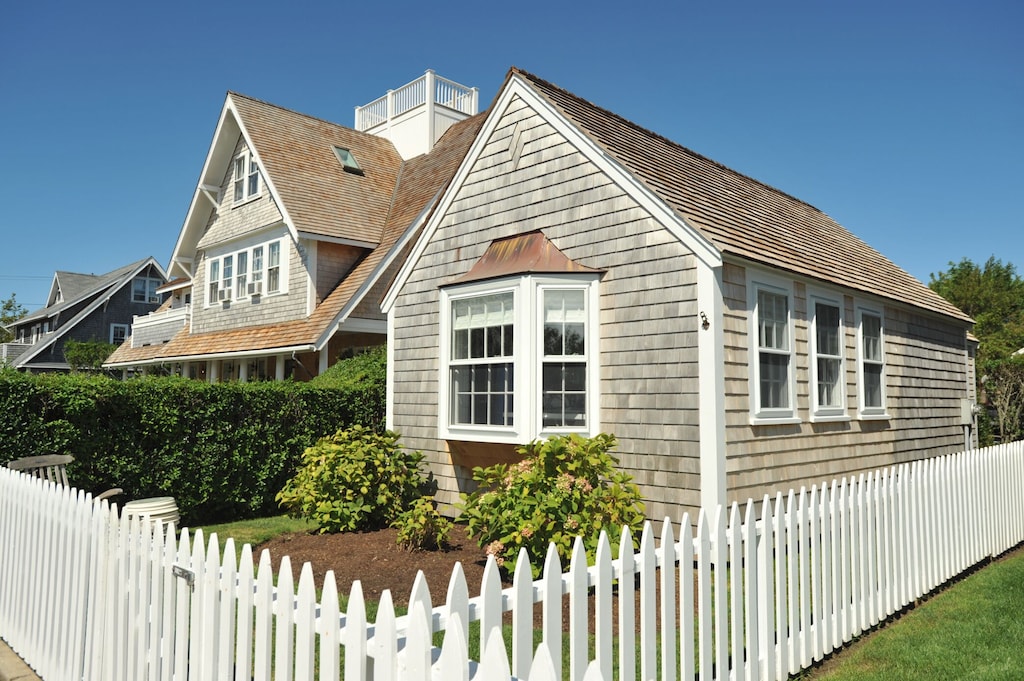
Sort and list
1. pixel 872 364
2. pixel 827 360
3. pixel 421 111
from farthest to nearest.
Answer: pixel 421 111 → pixel 872 364 → pixel 827 360

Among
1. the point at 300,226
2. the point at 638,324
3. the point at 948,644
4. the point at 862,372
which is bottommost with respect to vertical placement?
the point at 948,644

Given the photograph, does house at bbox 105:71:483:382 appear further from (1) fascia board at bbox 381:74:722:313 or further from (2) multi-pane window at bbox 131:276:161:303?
(2) multi-pane window at bbox 131:276:161:303

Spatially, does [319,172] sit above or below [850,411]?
above

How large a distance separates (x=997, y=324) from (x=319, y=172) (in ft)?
119

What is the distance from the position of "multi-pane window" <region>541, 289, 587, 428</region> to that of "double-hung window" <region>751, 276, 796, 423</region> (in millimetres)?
2209

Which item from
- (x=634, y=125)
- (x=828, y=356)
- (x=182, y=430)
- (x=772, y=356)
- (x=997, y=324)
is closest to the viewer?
(x=772, y=356)

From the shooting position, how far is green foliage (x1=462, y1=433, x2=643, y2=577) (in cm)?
689

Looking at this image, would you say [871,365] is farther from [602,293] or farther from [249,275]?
[249,275]

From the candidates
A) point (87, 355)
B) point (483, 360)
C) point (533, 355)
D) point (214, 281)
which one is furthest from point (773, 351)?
point (87, 355)

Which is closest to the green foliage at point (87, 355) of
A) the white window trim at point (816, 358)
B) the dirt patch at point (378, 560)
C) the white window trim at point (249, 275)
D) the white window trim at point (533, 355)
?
the white window trim at point (249, 275)

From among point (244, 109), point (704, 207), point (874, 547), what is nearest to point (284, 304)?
point (244, 109)

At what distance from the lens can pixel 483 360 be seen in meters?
10.1

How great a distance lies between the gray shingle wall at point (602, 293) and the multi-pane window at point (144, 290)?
39.9 m

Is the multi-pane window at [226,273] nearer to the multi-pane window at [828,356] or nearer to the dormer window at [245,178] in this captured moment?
the dormer window at [245,178]
